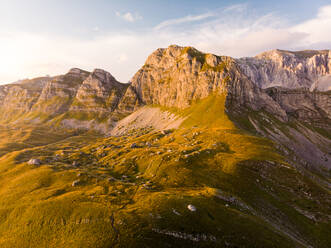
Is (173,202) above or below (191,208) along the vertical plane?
below

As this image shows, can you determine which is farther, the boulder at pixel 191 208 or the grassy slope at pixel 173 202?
the boulder at pixel 191 208

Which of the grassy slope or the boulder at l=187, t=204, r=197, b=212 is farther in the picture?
the boulder at l=187, t=204, r=197, b=212

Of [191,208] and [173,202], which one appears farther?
[173,202]

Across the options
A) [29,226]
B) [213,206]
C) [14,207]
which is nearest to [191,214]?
[213,206]

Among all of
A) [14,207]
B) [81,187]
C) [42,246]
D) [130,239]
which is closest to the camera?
[130,239]

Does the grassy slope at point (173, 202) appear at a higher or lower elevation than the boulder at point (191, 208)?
lower

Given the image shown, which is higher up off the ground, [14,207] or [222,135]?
[222,135]

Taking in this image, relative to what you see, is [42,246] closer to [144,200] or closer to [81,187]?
[144,200]

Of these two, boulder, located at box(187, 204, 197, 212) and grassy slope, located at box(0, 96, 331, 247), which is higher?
boulder, located at box(187, 204, 197, 212)
